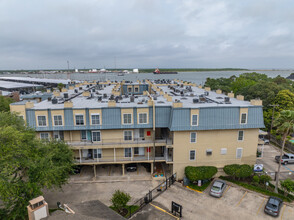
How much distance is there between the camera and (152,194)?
26.3 m

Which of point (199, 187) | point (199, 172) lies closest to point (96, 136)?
point (199, 172)

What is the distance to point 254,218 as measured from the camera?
2178cm

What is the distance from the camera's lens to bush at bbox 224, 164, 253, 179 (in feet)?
90.7

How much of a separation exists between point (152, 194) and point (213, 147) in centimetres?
1044

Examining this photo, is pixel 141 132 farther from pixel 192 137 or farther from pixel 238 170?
pixel 238 170

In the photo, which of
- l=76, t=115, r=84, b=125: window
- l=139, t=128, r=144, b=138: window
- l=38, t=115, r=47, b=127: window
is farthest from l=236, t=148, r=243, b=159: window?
l=38, t=115, r=47, b=127: window

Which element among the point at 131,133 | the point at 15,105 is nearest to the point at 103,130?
the point at 131,133

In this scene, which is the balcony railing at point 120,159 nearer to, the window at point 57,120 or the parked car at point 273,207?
the window at point 57,120

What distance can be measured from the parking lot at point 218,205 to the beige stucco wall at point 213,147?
11.6 feet

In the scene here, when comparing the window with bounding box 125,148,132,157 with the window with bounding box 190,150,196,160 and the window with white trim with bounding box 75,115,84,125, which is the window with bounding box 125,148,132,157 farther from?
the window with bounding box 190,150,196,160

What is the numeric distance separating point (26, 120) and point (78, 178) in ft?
35.5

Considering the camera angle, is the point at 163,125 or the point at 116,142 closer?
the point at 163,125

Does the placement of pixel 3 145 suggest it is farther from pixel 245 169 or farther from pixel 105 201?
pixel 245 169

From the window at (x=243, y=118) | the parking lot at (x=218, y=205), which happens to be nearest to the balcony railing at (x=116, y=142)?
the parking lot at (x=218, y=205)
